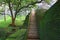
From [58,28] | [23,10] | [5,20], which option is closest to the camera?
[58,28]

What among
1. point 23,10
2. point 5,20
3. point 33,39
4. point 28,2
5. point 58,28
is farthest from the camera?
point 5,20

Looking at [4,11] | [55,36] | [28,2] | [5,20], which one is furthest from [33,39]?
[5,20]

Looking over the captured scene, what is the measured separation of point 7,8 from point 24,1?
3.34m

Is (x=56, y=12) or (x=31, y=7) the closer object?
(x=56, y=12)

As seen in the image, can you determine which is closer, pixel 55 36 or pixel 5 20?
pixel 55 36

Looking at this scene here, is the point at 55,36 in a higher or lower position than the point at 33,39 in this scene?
higher

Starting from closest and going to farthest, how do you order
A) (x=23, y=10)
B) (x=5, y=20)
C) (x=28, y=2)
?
(x=28, y=2), (x=23, y=10), (x=5, y=20)

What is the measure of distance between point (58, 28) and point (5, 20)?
3340cm

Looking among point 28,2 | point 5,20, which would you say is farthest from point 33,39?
point 5,20

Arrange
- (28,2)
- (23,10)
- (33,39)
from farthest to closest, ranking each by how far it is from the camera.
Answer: (23,10), (28,2), (33,39)

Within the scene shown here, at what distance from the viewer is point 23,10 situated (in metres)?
31.2

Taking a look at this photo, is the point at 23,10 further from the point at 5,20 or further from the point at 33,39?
the point at 33,39

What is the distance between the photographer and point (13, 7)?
3011 centimetres

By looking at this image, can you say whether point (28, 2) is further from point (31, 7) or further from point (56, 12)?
point (56, 12)
